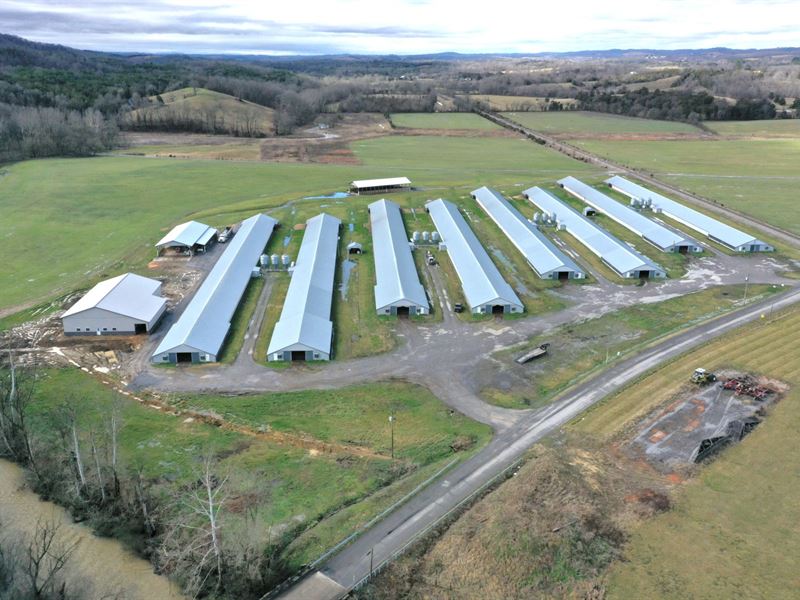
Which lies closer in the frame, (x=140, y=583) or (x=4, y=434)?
(x=140, y=583)

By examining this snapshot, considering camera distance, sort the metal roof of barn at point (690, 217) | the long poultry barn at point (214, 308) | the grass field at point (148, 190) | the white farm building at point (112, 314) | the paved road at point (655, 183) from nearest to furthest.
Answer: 1. the long poultry barn at point (214, 308)
2. the white farm building at point (112, 314)
3. the grass field at point (148, 190)
4. the metal roof of barn at point (690, 217)
5. the paved road at point (655, 183)

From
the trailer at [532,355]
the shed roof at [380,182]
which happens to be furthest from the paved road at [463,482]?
the shed roof at [380,182]

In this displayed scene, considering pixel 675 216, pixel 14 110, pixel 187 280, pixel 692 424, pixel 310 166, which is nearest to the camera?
pixel 692 424

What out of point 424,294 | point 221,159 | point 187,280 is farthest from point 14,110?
point 424,294

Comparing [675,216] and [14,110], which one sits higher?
[14,110]

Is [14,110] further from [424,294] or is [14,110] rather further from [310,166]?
[424,294]

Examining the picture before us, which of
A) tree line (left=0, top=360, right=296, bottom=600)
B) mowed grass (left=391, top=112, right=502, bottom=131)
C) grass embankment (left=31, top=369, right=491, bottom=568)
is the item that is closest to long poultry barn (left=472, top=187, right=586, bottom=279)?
grass embankment (left=31, top=369, right=491, bottom=568)

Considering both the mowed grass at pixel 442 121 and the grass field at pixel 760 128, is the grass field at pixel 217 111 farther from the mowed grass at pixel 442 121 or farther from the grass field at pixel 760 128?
the grass field at pixel 760 128
